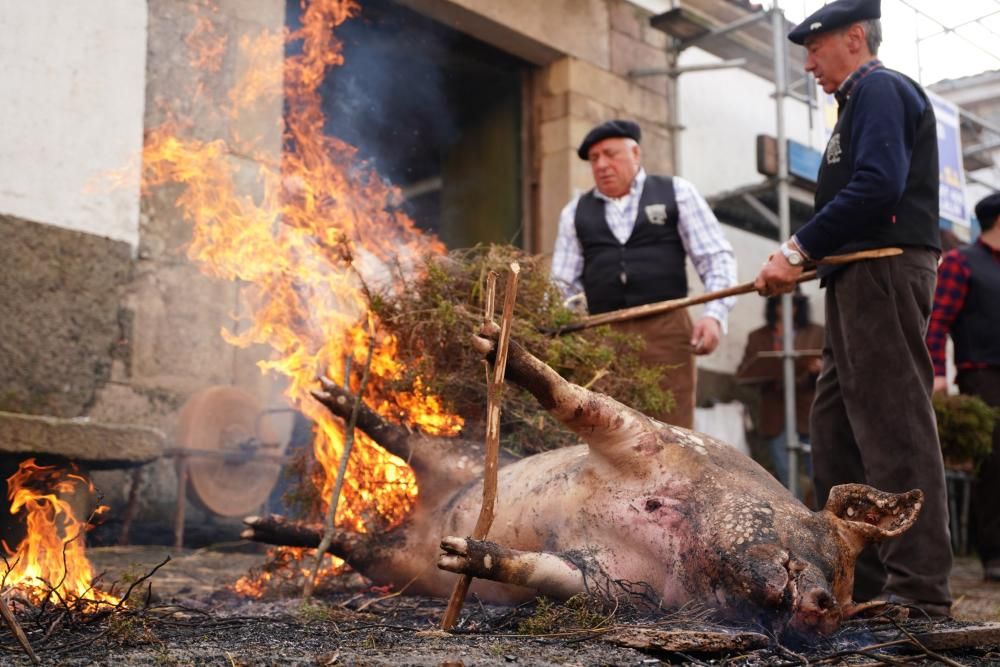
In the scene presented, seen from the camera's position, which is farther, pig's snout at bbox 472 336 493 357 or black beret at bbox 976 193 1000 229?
black beret at bbox 976 193 1000 229

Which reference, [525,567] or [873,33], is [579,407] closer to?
[525,567]

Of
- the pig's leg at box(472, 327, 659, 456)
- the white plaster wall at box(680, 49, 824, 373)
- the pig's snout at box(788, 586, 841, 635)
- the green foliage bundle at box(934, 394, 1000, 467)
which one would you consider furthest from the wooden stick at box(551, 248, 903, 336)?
the white plaster wall at box(680, 49, 824, 373)

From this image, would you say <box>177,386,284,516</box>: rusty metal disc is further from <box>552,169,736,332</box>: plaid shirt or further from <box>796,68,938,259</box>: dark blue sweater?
<box>796,68,938,259</box>: dark blue sweater

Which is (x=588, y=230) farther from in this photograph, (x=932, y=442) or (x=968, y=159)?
(x=968, y=159)

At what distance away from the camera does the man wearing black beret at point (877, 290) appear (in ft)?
12.7

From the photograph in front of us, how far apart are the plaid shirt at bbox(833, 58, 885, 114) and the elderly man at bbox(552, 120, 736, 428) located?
52.4 inches

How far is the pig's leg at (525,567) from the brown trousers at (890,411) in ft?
3.79

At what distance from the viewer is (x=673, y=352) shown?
5.55 m

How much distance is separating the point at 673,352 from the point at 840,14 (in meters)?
1.99

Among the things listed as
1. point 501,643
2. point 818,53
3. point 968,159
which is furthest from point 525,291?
point 968,159

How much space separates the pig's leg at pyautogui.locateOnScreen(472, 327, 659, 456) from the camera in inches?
125

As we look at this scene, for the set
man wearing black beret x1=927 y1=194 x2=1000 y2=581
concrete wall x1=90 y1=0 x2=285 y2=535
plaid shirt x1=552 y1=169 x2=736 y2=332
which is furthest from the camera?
concrete wall x1=90 y1=0 x2=285 y2=535

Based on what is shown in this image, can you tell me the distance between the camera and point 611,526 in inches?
132

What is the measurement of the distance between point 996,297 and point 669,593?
170 inches
